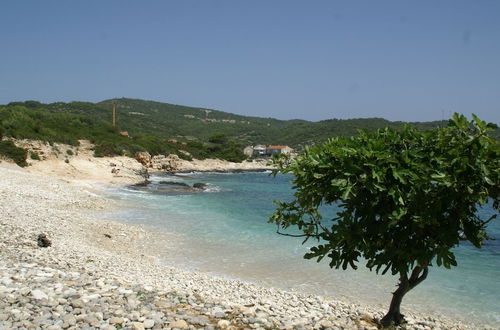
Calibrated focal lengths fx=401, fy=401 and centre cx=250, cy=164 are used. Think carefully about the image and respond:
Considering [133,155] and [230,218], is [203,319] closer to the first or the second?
[230,218]

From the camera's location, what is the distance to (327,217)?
28.0 meters

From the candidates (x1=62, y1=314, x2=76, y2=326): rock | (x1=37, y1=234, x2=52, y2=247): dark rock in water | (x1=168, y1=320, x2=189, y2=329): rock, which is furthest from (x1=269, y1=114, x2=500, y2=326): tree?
(x1=37, y1=234, x2=52, y2=247): dark rock in water

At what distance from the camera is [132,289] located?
24.8 feet

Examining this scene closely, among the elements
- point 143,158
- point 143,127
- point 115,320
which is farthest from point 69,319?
point 143,127

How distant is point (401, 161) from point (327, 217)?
928 inches

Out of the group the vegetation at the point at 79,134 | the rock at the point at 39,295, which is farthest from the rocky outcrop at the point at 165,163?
the rock at the point at 39,295

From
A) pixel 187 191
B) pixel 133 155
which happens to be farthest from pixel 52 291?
pixel 133 155

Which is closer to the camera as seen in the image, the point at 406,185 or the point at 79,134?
the point at 406,185

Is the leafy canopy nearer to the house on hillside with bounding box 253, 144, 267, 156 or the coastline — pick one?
the coastline

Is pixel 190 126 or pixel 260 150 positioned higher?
pixel 190 126

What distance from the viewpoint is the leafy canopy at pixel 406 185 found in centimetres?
473

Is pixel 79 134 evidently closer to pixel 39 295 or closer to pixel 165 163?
pixel 165 163

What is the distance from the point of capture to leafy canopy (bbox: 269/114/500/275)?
15.5 ft

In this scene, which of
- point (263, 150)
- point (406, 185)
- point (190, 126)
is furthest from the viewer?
point (190, 126)
